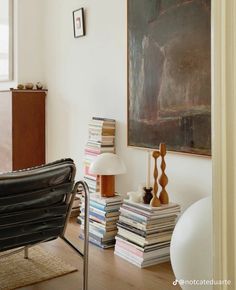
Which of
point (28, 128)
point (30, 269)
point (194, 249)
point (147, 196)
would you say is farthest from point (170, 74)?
point (28, 128)

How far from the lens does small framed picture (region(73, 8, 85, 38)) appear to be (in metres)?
3.63

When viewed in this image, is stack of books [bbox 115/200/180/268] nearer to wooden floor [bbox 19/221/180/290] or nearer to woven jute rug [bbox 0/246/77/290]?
wooden floor [bbox 19/221/180/290]

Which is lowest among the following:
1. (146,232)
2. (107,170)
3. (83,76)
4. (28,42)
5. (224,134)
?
(146,232)

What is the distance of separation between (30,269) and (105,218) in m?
0.67

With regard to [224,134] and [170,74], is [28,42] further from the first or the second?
[224,134]

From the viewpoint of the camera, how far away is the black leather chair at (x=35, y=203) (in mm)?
1758

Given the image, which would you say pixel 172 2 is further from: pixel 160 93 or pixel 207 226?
pixel 207 226

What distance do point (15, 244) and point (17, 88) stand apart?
2.58 meters

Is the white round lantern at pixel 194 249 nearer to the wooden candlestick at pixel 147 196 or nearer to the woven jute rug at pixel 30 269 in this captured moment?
the wooden candlestick at pixel 147 196

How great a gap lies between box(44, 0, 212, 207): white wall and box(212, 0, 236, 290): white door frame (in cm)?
176

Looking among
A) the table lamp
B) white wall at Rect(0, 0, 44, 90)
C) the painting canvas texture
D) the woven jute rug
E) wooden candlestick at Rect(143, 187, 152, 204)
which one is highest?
white wall at Rect(0, 0, 44, 90)

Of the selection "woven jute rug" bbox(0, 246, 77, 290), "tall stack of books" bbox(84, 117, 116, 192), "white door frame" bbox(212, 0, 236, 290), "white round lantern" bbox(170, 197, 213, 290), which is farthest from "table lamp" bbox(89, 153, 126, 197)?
"white door frame" bbox(212, 0, 236, 290)

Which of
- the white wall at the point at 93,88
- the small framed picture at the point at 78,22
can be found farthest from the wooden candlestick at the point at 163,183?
the small framed picture at the point at 78,22

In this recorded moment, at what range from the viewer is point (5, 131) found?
4137 mm
